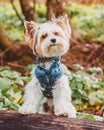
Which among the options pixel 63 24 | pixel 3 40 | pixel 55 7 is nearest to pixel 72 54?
pixel 55 7

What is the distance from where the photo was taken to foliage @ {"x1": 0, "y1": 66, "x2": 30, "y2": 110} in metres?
5.62

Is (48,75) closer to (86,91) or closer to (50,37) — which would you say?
(50,37)

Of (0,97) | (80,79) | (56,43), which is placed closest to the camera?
(56,43)

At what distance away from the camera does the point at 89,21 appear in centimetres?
1139

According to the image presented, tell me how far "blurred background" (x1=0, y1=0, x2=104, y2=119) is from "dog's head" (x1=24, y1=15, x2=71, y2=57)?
1.42 metres

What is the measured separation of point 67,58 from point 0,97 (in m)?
3.40

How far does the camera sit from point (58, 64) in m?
4.50

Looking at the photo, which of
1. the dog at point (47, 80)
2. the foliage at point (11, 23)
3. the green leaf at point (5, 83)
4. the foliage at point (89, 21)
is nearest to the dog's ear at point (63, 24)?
the dog at point (47, 80)

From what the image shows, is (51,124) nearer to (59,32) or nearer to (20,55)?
(59,32)

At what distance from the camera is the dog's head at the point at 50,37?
4113 millimetres

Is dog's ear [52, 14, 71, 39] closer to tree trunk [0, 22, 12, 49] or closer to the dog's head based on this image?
the dog's head

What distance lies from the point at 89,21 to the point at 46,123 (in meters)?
7.19

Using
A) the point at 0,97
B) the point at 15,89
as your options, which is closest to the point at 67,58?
the point at 15,89

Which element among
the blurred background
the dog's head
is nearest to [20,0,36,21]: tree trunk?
the blurred background
